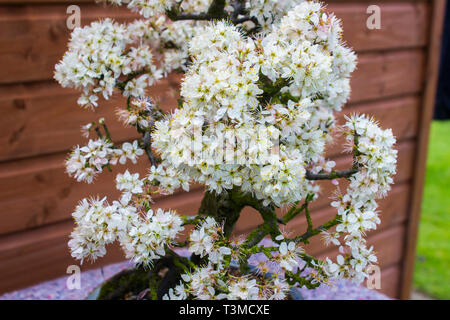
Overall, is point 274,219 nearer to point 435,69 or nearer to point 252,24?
point 252,24

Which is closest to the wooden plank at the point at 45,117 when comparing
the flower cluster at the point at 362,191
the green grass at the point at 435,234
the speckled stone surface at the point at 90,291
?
the speckled stone surface at the point at 90,291

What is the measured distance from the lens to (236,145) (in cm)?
95

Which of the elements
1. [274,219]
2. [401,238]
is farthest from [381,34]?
[274,219]

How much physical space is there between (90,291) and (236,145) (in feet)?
3.43

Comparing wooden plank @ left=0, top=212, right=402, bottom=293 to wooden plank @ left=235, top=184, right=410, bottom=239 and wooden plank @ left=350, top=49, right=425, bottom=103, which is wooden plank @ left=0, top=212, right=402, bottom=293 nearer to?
wooden plank @ left=235, top=184, right=410, bottom=239

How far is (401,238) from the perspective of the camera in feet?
10.3

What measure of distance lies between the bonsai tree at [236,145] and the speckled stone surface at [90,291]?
53 centimetres

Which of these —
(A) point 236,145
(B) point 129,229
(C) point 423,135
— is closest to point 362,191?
(A) point 236,145

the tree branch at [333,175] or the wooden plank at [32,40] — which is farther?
the wooden plank at [32,40]

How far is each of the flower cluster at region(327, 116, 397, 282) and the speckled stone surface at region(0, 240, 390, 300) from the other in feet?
1.87

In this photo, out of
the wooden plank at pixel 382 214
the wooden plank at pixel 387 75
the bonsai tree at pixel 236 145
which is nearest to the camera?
the bonsai tree at pixel 236 145

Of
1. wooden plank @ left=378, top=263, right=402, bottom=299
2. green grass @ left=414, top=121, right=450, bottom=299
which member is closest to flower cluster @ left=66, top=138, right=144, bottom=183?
wooden plank @ left=378, top=263, right=402, bottom=299

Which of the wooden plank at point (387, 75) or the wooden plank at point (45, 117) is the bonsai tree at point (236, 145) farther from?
the wooden plank at point (387, 75)

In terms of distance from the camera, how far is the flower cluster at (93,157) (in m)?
1.20
